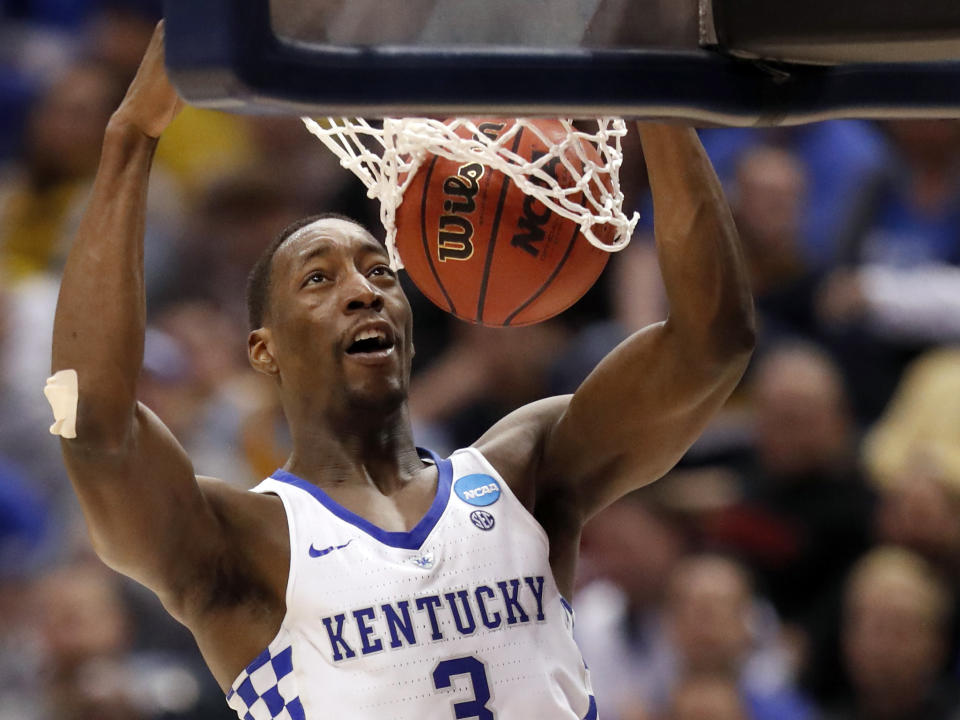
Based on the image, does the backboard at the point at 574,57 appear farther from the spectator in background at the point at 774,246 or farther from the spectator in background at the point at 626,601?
the spectator in background at the point at 774,246

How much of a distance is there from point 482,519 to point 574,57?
1.28 m

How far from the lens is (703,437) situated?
5902 millimetres

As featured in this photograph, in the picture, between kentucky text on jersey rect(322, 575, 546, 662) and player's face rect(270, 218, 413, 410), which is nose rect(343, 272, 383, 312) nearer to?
player's face rect(270, 218, 413, 410)

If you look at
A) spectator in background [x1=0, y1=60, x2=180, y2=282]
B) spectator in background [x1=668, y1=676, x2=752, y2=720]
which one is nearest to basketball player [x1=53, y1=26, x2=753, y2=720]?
spectator in background [x1=668, y1=676, x2=752, y2=720]

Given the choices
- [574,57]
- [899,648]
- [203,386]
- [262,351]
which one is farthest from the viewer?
[203,386]

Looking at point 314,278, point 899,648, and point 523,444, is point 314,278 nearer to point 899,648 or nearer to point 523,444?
point 523,444

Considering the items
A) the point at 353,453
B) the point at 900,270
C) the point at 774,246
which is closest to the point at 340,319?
the point at 353,453

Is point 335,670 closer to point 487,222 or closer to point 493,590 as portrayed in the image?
point 493,590

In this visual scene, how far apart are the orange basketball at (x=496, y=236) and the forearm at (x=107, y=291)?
2.36ft

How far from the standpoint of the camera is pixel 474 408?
6.08 meters

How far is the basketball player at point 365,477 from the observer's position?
9.70 ft

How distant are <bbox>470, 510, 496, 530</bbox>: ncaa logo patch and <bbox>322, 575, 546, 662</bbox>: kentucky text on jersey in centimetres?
14

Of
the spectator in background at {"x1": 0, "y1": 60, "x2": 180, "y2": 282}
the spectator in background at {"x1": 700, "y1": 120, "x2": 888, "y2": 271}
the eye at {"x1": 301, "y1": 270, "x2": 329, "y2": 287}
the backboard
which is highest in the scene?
the backboard

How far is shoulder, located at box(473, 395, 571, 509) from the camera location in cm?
354
